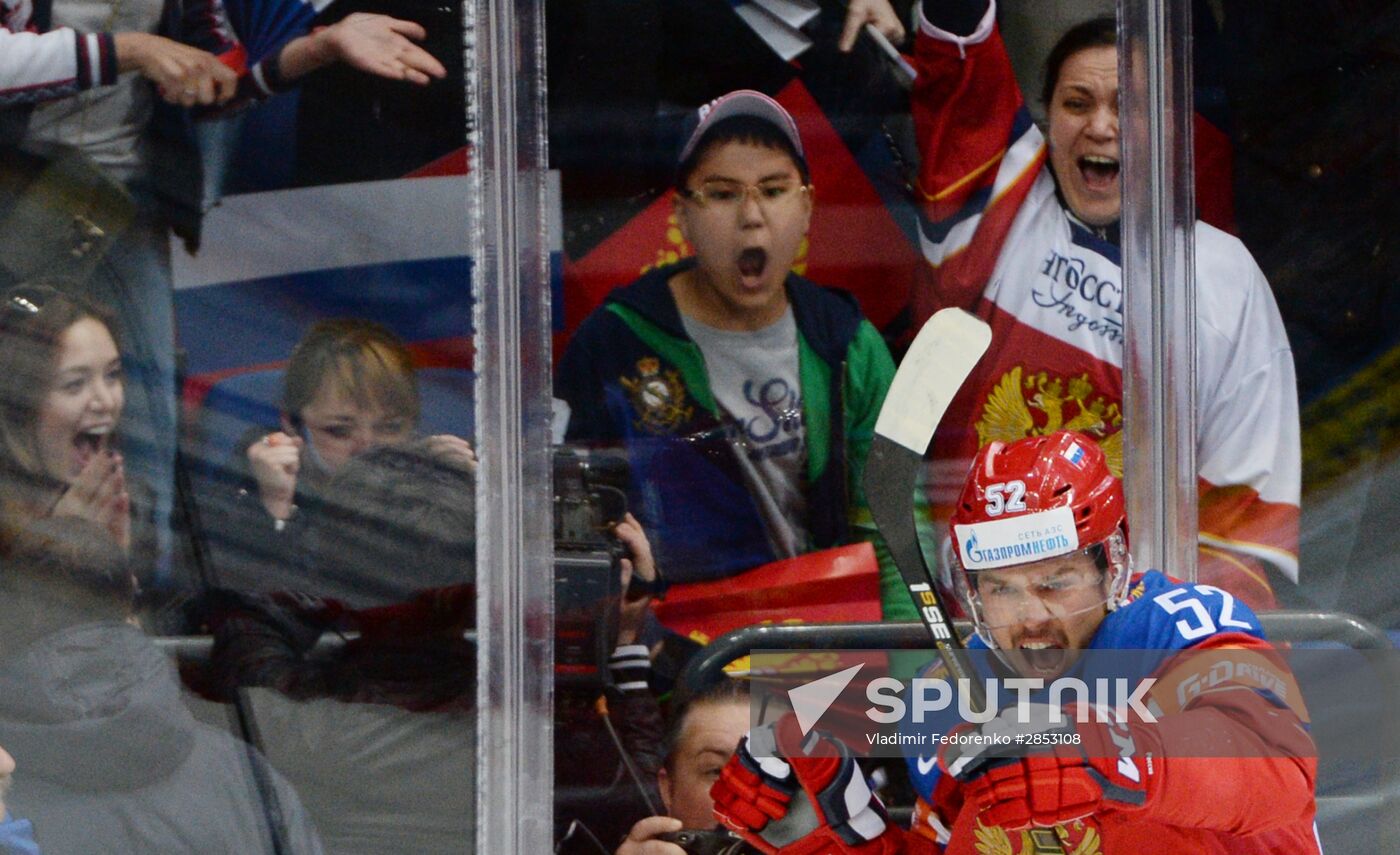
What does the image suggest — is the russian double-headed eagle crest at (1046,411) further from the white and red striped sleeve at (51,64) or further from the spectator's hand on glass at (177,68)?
the white and red striped sleeve at (51,64)

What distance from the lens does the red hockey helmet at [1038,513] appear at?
5.22 feet

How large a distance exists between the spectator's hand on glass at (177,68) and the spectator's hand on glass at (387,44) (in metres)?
0.16

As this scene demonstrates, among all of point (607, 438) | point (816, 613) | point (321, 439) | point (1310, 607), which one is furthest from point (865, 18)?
point (1310, 607)

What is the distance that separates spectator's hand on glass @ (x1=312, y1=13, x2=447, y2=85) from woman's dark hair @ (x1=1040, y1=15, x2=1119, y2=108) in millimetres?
937

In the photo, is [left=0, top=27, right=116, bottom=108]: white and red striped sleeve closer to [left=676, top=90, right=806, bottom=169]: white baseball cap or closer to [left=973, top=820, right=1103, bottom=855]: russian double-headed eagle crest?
[left=676, top=90, right=806, bottom=169]: white baseball cap

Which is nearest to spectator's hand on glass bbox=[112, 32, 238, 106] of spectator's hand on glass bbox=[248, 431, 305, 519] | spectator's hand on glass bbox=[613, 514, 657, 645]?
spectator's hand on glass bbox=[248, 431, 305, 519]

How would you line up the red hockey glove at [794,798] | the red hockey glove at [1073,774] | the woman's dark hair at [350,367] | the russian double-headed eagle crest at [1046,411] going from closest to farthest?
the red hockey glove at [1073,774] < the red hockey glove at [794,798] < the woman's dark hair at [350,367] < the russian double-headed eagle crest at [1046,411]

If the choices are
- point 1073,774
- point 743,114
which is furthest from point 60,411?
point 1073,774

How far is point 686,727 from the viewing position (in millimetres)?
2016

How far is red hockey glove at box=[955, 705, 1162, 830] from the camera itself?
4.43 ft

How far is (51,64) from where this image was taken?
1.89m

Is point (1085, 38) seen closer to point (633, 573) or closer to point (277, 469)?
point (633, 573)

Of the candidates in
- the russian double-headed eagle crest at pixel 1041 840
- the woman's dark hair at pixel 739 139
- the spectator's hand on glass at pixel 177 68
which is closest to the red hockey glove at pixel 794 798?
the russian double-headed eagle crest at pixel 1041 840

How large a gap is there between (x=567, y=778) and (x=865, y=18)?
4.07ft
